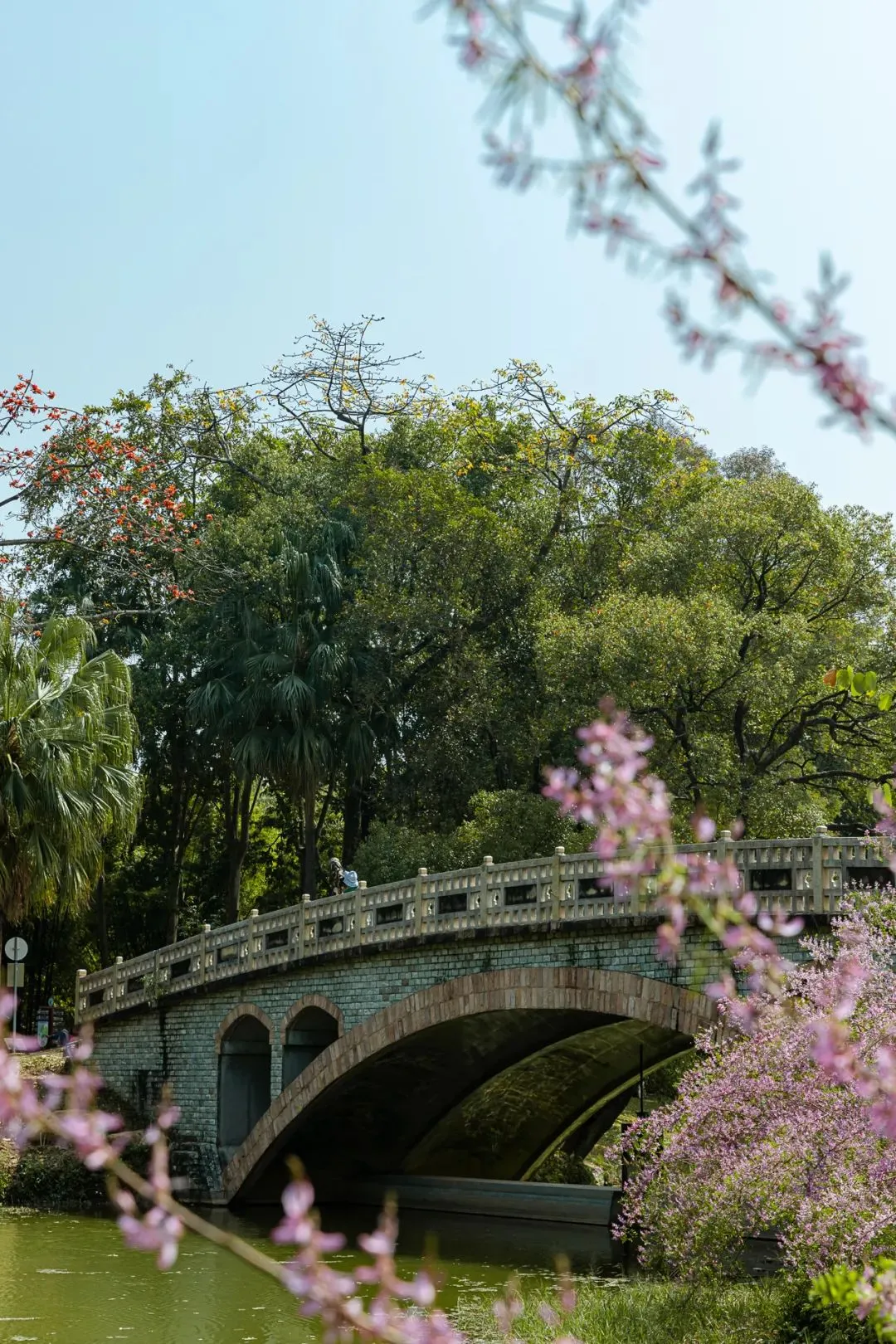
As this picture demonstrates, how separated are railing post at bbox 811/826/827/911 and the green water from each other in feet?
20.3

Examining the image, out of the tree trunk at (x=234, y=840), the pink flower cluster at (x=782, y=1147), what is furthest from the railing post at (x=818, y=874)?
the tree trunk at (x=234, y=840)

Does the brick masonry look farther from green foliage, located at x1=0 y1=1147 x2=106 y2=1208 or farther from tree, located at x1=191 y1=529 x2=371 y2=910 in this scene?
tree, located at x1=191 y1=529 x2=371 y2=910

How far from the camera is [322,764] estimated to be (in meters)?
39.2

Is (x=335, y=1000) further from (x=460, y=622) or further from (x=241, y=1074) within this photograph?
(x=460, y=622)

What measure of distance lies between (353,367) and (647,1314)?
1199 inches

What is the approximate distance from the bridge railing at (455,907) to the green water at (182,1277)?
12.4ft

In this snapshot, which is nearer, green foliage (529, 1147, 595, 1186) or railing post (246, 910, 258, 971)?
railing post (246, 910, 258, 971)

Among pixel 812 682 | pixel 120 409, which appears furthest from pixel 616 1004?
pixel 120 409

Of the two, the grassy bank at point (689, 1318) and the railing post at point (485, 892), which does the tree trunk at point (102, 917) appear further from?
the grassy bank at point (689, 1318)

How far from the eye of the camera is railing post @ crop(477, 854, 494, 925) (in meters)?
27.0

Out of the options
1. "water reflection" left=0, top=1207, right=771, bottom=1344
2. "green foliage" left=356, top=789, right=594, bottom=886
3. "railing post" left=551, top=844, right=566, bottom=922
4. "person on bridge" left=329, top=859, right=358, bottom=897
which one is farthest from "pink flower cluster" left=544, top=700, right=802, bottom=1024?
"person on bridge" left=329, top=859, right=358, bottom=897

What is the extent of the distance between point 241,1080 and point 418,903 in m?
7.52

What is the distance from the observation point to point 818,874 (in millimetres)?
21531

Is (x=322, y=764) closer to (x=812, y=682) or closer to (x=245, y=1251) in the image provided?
(x=812, y=682)
